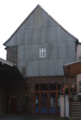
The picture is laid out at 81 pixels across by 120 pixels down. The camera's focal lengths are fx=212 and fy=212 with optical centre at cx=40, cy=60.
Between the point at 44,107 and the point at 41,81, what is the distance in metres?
2.37

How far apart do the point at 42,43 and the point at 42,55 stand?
1.22 meters

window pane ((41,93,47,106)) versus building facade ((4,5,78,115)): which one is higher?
building facade ((4,5,78,115))

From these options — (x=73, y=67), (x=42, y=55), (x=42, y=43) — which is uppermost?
(x=42, y=43)

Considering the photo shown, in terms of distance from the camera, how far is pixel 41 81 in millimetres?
19453

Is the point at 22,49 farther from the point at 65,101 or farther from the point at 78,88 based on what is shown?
the point at 65,101

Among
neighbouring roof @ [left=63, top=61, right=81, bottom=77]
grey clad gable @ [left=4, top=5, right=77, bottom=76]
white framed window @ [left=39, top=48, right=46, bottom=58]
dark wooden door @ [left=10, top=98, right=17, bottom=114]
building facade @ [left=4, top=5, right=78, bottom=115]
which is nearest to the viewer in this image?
neighbouring roof @ [left=63, top=61, right=81, bottom=77]

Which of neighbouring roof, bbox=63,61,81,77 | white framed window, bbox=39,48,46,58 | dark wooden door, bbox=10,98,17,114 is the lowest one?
dark wooden door, bbox=10,98,17,114

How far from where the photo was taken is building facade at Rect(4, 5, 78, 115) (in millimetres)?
19422

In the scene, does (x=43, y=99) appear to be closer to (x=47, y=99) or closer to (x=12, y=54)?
(x=47, y=99)

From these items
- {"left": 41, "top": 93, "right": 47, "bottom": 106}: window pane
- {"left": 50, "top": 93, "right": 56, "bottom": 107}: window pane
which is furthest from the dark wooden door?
{"left": 50, "top": 93, "right": 56, "bottom": 107}: window pane

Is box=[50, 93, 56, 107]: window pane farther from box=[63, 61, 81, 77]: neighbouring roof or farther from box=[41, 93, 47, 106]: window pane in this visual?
box=[63, 61, 81, 77]: neighbouring roof

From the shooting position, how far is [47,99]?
19.4 meters

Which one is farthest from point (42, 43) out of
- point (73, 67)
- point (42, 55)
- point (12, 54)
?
point (73, 67)

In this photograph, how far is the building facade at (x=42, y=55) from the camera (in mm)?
19422
